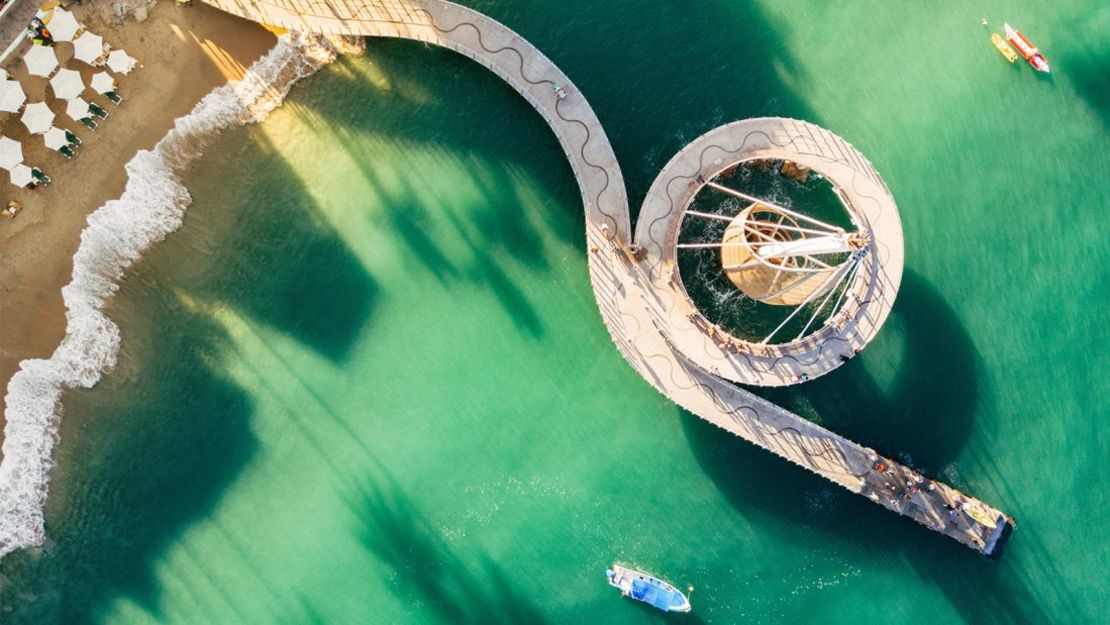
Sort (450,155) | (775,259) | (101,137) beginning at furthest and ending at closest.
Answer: (450,155) → (101,137) → (775,259)

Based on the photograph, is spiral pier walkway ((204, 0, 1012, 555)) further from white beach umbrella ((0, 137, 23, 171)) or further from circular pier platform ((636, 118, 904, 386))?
white beach umbrella ((0, 137, 23, 171))

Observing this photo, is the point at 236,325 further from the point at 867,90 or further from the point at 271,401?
the point at 867,90

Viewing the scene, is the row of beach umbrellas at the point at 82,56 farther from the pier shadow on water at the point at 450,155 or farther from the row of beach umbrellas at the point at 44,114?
the pier shadow on water at the point at 450,155

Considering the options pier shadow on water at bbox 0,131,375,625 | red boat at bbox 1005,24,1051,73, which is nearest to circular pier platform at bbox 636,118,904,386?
red boat at bbox 1005,24,1051,73

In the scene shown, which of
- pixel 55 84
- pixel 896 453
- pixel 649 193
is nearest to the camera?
pixel 649 193

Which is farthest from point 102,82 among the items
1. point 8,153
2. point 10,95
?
point 8,153

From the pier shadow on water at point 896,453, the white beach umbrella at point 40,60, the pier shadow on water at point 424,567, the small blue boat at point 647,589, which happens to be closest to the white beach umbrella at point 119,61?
the white beach umbrella at point 40,60

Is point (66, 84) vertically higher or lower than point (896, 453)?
higher

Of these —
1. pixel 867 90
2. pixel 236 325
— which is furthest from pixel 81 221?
pixel 867 90

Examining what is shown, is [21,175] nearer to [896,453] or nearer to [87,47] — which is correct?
[87,47]
